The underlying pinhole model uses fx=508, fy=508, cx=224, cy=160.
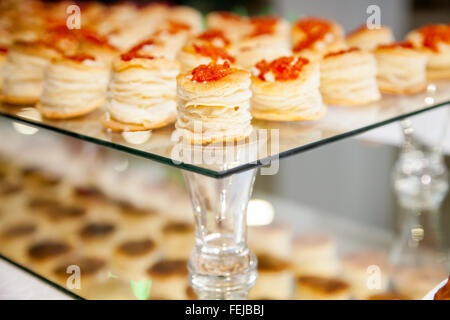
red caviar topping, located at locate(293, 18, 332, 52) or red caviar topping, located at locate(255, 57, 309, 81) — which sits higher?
red caviar topping, located at locate(293, 18, 332, 52)

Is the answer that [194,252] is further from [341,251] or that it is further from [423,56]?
[423,56]

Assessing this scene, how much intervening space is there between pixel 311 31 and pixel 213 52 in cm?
71

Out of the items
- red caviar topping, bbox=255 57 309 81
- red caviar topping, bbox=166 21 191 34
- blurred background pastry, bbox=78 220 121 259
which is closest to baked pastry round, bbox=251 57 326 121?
red caviar topping, bbox=255 57 309 81

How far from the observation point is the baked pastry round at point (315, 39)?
170 centimetres

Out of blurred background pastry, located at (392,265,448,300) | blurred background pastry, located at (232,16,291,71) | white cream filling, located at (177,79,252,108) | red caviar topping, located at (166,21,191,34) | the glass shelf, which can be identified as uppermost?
red caviar topping, located at (166,21,191,34)

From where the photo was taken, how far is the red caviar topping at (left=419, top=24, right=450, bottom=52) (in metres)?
1.75

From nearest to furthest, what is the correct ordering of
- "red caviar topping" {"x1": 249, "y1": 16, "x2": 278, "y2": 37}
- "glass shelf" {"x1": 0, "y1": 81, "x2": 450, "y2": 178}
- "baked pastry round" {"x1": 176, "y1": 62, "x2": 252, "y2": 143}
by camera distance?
1. "glass shelf" {"x1": 0, "y1": 81, "x2": 450, "y2": 178}
2. "baked pastry round" {"x1": 176, "y1": 62, "x2": 252, "y2": 143}
3. "red caviar topping" {"x1": 249, "y1": 16, "x2": 278, "y2": 37}

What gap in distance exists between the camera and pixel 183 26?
7.64 ft

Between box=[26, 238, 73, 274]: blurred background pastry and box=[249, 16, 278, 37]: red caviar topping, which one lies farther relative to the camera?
box=[249, 16, 278, 37]: red caviar topping

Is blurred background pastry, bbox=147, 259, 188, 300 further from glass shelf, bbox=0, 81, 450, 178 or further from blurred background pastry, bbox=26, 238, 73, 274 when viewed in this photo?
glass shelf, bbox=0, 81, 450, 178

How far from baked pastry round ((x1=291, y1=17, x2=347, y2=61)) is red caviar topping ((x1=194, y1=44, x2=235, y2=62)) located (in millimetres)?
258

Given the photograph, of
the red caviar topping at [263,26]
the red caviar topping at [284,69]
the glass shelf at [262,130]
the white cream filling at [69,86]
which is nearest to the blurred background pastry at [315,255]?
the glass shelf at [262,130]

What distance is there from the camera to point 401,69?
158cm
